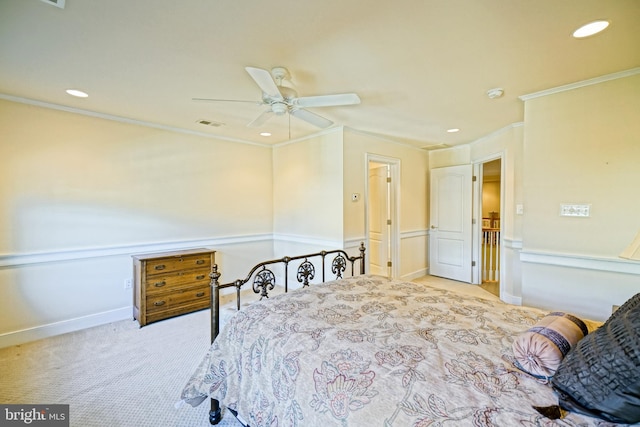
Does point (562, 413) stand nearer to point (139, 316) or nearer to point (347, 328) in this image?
point (347, 328)

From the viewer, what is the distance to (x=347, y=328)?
146 centimetres

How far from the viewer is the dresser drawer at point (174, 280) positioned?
10.7 feet

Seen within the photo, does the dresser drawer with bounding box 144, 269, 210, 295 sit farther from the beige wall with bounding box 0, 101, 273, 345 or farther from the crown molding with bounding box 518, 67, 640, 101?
the crown molding with bounding box 518, 67, 640, 101

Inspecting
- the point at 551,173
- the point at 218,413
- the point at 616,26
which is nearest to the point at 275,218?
the point at 218,413

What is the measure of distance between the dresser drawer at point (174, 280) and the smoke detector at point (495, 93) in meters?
3.78

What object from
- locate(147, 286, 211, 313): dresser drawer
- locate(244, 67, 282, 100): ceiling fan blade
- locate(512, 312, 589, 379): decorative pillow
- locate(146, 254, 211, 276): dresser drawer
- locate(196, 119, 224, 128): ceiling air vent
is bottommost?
locate(147, 286, 211, 313): dresser drawer

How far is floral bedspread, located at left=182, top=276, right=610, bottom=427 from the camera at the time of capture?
931 millimetres

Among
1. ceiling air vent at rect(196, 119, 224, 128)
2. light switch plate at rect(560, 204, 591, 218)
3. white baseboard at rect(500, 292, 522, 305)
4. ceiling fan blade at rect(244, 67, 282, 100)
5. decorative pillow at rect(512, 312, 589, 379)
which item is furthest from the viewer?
white baseboard at rect(500, 292, 522, 305)

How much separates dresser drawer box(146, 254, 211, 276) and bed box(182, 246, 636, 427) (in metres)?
1.93

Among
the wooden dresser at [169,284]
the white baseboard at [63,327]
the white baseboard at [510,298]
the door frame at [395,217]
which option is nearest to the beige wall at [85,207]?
the white baseboard at [63,327]

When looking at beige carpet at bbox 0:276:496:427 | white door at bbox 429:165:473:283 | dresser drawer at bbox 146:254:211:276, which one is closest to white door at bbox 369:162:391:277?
white door at bbox 429:165:473:283

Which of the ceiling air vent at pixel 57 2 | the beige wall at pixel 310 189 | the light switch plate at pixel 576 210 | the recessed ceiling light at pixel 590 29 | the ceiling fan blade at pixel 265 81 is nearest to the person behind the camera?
the ceiling air vent at pixel 57 2

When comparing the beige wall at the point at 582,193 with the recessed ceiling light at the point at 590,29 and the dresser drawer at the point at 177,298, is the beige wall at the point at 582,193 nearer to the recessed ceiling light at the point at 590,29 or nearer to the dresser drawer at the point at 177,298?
the recessed ceiling light at the point at 590,29

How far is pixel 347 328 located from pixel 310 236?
9.25 ft
